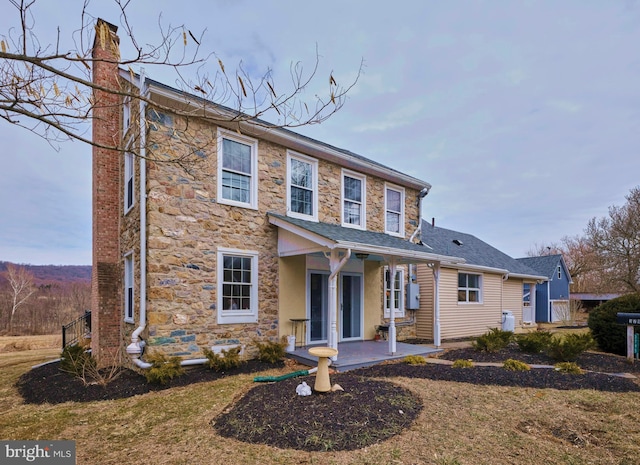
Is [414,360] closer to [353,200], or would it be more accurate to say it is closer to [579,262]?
[353,200]

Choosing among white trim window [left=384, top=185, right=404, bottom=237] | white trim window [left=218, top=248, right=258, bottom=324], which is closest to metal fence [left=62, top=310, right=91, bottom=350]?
white trim window [left=218, top=248, right=258, bottom=324]

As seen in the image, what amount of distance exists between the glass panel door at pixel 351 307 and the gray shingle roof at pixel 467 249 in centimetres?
503

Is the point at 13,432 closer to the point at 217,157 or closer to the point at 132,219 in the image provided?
the point at 132,219

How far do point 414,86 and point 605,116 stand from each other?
284 inches

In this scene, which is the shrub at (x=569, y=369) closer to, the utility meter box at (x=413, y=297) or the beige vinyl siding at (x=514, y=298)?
the utility meter box at (x=413, y=297)

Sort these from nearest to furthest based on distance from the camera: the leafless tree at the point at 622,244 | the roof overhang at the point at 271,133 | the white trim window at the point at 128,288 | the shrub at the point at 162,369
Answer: the shrub at the point at 162,369
the roof overhang at the point at 271,133
the white trim window at the point at 128,288
the leafless tree at the point at 622,244

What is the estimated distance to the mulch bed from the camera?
422cm

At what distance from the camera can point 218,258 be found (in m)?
8.17

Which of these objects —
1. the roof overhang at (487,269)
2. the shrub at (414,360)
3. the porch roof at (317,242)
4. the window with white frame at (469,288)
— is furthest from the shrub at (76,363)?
the window with white frame at (469,288)

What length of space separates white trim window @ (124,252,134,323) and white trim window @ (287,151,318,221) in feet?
13.2

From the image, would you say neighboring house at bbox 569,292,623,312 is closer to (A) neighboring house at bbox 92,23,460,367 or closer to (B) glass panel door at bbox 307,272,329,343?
(A) neighboring house at bbox 92,23,460,367

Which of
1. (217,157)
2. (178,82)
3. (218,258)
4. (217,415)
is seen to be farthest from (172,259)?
(178,82)

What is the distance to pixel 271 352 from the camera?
27.1 feet

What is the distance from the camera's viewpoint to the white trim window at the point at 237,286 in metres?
8.19
